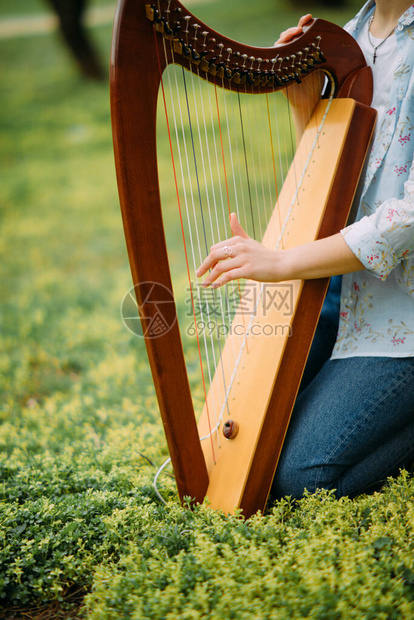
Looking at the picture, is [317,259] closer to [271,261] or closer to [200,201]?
[271,261]

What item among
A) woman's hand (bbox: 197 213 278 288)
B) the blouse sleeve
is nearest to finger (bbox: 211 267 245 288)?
woman's hand (bbox: 197 213 278 288)

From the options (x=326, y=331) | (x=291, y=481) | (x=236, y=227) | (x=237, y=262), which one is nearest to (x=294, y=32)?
(x=236, y=227)

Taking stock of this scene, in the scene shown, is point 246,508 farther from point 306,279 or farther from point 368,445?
point 306,279

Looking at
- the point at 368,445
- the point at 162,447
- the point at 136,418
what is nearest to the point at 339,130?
the point at 368,445

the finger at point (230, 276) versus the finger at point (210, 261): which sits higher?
the finger at point (210, 261)

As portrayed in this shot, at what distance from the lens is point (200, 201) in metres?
1.30

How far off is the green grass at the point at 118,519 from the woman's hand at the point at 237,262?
2.04ft

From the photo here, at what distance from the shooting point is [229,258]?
146 centimetres

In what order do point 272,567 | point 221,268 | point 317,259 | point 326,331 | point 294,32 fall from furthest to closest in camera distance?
point 326,331
point 294,32
point 317,259
point 221,268
point 272,567

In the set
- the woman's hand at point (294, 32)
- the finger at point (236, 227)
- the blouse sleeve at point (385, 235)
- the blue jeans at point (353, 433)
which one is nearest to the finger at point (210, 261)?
the finger at point (236, 227)

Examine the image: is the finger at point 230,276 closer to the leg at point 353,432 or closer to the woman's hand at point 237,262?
the woman's hand at point 237,262

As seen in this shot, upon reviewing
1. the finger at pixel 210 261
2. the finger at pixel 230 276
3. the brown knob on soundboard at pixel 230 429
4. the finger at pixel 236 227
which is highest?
the finger at pixel 236 227

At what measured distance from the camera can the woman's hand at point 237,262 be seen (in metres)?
1.42

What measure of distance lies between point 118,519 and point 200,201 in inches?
35.1
